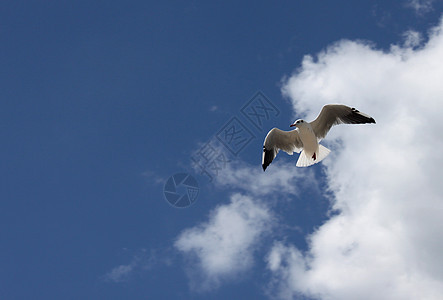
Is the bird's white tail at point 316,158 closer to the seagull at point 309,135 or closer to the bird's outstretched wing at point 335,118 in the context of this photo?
the seagull at point 309,135

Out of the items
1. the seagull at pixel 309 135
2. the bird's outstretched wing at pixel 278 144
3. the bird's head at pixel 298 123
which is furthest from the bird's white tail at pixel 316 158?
the bird's head at pixel 298 123

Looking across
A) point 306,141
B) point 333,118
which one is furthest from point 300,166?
point 333,118

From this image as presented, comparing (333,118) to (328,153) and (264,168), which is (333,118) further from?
(264,168)

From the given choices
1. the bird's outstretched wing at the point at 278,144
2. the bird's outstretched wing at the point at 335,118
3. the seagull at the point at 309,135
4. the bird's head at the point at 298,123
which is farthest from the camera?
the bird's outstretched wing at the point at 278,144

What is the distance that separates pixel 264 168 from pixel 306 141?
1.72 m

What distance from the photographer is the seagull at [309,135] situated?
46.8 ft

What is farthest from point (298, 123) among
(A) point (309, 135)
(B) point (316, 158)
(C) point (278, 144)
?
(B) point (316, 158)

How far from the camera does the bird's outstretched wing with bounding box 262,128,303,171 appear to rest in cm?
1507

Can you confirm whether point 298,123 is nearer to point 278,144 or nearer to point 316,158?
point 278,144

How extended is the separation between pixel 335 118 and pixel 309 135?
1.07 metres

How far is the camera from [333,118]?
14648 mm

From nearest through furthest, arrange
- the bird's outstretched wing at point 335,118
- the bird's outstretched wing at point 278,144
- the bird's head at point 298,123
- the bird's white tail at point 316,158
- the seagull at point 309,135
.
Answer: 1. the bird's outstretched wing at point 335,118
2. the seagull at point 309,135
3. the bird's head at point 298,123
4. the bird's white tail at point 316,158
5. the bird's outstretched wing at point 278,144

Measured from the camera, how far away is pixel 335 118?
14.6 metres

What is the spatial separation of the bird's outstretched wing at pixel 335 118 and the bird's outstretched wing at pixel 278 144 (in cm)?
78
